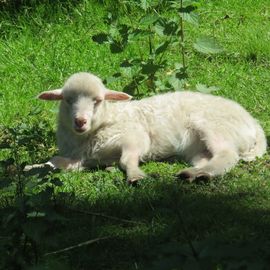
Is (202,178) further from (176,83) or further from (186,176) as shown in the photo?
(176,83)

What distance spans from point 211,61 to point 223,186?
12.8 ft

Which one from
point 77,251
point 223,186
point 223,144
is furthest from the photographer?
point 223,144

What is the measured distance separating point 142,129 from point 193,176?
1050 millimetres

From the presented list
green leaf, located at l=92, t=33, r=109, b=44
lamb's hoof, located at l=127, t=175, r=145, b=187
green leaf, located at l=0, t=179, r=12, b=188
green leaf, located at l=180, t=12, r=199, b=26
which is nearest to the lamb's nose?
lamb's hoof, located at l=127, t=175, r=145, b=187

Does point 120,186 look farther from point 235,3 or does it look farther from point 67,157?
point 235,3

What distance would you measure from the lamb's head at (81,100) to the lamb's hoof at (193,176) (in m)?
0.99

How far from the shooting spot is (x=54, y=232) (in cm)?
518

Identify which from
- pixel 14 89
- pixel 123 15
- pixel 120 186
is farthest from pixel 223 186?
pixel 123 15

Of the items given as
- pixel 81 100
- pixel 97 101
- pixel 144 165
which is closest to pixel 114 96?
pixel 97 101

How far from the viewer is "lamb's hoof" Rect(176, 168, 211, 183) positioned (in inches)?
237

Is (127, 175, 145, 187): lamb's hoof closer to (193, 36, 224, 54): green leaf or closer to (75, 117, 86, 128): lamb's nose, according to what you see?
(75, 117, 86, 128): lamb's nose

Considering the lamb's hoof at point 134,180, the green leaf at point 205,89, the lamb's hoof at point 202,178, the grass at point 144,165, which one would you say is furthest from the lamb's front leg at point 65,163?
the green leaf at point 205,89

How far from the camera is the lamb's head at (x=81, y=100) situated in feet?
21.8

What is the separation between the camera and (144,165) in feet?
22.3
